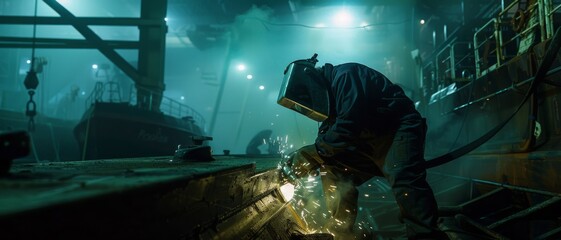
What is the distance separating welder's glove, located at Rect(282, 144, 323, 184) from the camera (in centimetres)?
304

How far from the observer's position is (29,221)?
2.32 feet

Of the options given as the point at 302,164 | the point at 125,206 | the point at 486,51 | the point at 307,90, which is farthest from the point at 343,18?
the point at 125,206

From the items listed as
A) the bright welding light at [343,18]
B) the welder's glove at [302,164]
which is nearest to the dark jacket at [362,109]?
the welder's glove at [302,164]

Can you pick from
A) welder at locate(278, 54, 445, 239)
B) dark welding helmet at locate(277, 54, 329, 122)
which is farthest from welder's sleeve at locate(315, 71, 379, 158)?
dark welding helmet at locate(277, 54, 329, 122)

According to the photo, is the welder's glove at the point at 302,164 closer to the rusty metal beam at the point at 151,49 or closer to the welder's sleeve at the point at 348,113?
the welder's sleeve at the point at 348,113

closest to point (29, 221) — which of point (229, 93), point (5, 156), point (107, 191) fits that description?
point (107, 191)

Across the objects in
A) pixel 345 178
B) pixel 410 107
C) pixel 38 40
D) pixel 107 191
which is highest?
pixel 38 40

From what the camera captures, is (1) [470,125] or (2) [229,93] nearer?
(1) [470,125]

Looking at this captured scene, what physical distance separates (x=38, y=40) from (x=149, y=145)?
15.9 feet

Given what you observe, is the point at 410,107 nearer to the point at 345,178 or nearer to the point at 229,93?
the point at 345,178

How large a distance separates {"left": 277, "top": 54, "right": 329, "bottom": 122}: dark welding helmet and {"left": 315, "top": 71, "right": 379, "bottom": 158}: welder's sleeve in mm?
143

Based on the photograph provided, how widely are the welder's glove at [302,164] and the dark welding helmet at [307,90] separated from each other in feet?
1.19

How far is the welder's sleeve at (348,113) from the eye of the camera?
2578mm

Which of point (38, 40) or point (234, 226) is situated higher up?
point (38, 40)
